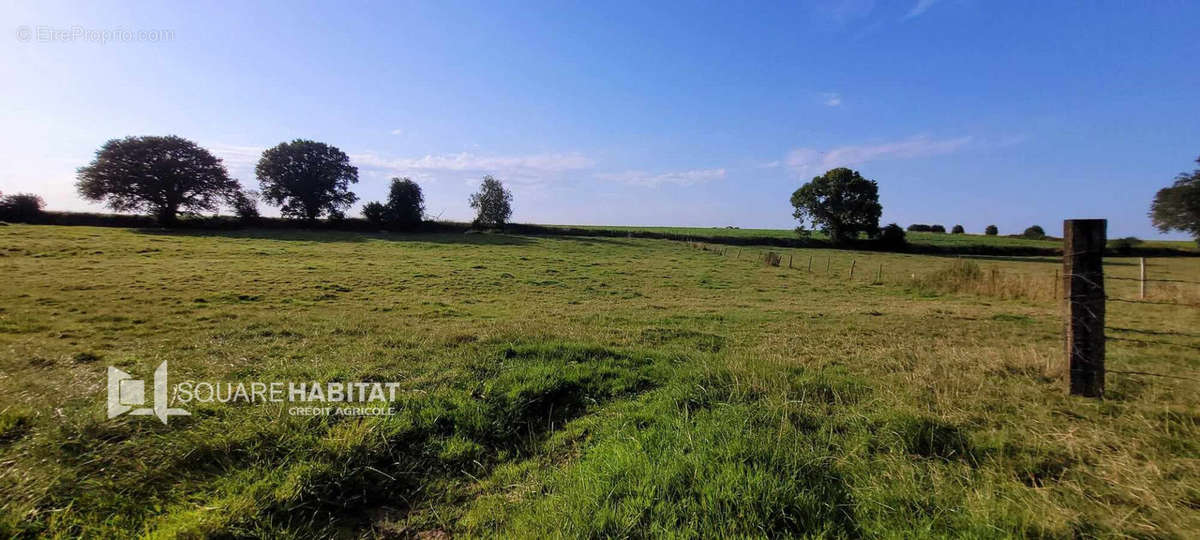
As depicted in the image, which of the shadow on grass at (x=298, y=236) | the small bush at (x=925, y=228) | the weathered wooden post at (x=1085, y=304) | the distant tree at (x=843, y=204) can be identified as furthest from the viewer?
the small bush at (x=925, y=228)

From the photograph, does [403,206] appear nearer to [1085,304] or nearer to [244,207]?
[244,207]

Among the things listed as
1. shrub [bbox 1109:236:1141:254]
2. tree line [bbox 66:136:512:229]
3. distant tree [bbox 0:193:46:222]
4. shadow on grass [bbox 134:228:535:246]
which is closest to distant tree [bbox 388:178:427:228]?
tree line [bbox 66:136:512:229]

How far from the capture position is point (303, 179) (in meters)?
62.0

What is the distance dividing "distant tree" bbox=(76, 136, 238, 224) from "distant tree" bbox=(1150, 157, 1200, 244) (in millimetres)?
120500

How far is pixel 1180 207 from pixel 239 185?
12091 centimetres

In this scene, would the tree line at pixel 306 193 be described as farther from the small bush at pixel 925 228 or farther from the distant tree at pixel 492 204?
the small bush at pixel 925 228

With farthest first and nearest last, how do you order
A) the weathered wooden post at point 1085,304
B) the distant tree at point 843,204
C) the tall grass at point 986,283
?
the distant tree at point 843,204
the tall grass at point 986,283
the weathered wooden post at point 1085,304

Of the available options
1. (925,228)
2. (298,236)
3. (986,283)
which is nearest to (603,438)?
(986,283)

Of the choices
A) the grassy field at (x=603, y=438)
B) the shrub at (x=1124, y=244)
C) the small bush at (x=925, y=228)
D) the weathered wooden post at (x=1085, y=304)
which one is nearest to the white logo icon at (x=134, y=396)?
the grassy field at (x=603, y=438)

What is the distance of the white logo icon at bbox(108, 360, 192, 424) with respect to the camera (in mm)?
4109

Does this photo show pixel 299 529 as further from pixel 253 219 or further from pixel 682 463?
pixel 253 219

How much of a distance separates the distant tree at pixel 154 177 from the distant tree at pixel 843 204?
8073 centimetres

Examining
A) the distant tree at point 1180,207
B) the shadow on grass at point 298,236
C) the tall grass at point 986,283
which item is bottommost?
the tall grass at point 986,283

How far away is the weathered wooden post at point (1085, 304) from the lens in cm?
443
